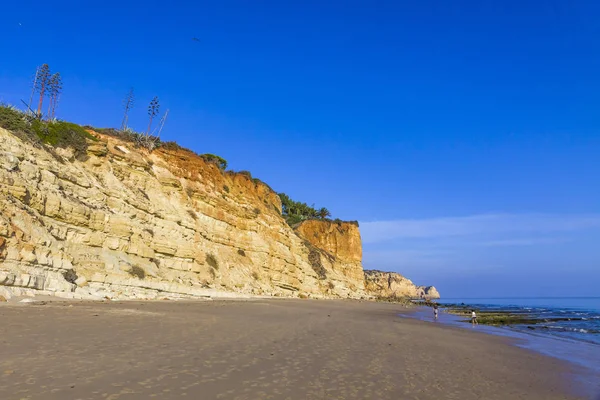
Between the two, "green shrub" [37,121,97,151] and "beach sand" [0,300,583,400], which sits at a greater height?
"green shrub" [37,121,97,151]

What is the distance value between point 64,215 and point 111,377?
17.1 metres

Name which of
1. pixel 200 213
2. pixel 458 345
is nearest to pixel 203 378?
pixel 458 345

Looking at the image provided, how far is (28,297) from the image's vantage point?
13836 millimetres

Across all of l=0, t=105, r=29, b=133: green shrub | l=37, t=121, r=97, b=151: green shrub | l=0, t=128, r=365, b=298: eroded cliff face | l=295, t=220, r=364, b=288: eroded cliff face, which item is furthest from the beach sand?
l=295, t=220, r=364, b=288: eroded cliff face

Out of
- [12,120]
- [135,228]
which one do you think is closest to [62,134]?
[12,120]

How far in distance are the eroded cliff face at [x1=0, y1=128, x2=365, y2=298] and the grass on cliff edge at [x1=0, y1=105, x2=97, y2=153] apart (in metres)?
0.86

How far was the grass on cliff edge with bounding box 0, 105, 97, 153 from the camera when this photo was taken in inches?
929

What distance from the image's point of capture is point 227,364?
7.65 m

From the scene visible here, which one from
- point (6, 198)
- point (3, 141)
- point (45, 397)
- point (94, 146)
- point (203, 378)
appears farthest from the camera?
point (94, 146)

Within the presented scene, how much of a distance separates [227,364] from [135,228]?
1948cm

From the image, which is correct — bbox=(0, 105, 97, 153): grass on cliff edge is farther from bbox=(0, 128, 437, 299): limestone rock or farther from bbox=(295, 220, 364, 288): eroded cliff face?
bbox=(295, 220, 364, 288): eroded cliff face

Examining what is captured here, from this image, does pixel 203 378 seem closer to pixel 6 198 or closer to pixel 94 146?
pixel 6 198

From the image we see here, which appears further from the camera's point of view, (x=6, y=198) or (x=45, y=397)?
(x=6, y=198)

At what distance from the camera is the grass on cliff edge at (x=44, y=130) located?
77.4 ft
